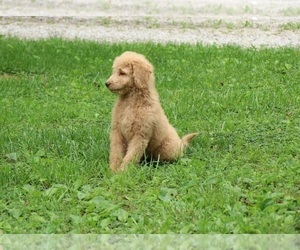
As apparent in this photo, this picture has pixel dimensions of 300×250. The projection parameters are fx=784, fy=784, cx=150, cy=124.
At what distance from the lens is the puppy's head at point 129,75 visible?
622 centimetres

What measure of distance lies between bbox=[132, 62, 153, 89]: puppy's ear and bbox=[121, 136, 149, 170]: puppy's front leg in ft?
1.40

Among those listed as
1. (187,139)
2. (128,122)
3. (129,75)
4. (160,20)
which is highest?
(129,75)

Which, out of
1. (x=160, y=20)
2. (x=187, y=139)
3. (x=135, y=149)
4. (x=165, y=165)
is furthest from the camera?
(x=160, y=20)

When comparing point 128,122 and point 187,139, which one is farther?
point 187,139

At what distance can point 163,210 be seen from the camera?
17.1ft

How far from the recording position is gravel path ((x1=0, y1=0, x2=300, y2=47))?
1334 centimetres

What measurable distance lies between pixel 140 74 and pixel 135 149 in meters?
0.60

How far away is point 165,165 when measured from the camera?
6379 millimetres

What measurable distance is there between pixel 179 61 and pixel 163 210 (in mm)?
5634

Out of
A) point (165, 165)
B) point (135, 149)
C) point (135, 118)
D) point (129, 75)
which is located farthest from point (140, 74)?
point (165, 165)

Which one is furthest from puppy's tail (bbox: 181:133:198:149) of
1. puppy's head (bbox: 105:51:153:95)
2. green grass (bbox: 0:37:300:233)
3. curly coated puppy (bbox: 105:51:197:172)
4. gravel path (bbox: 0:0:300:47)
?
gravel path (bbox: 0:0:300:47)

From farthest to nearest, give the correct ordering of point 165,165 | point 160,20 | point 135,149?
point 160,20 < point 165,165 < point 135,149

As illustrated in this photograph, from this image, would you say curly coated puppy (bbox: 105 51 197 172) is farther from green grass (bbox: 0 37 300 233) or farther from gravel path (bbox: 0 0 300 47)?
gravel path (bbox: 0 0 300 47)

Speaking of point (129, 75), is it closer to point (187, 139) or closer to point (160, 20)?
point (187, 139)
